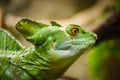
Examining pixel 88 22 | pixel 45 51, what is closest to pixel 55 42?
pixel 45 51

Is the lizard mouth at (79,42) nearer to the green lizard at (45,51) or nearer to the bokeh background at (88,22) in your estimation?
the green lizard at (45,51)

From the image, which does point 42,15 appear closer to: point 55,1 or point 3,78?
point 55,1

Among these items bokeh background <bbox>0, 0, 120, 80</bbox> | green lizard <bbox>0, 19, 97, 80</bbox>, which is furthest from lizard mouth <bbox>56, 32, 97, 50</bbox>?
bokeh background <bbox>0, 0, 120, 80</bbox>

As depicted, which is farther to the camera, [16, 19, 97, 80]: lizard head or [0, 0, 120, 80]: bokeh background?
[0, 0, 120, 80]: bokeh background

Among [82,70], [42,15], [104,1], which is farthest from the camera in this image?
[42,15]

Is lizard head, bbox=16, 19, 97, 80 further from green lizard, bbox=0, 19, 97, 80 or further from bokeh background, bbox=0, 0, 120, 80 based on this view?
bokeh background, bbox=0, 0, 120, 80

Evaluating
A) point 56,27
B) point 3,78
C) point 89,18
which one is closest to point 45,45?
point 56,27
